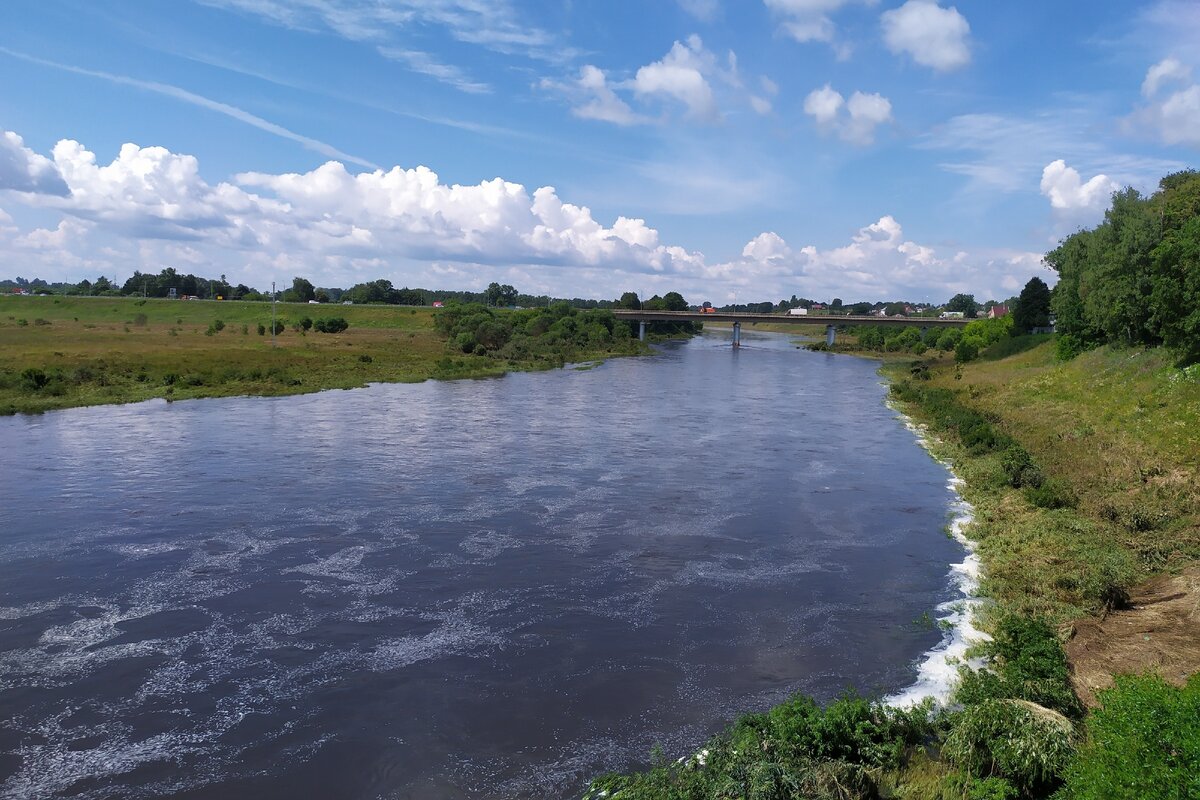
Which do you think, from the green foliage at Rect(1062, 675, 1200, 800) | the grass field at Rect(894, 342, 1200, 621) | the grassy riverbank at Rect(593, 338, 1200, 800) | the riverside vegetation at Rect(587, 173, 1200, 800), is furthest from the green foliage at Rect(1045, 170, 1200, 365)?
the green foliage at Rect(1062, 675, 1200, 800)

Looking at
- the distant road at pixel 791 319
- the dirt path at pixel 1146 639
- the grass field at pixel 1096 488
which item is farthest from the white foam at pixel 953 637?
the distant road at pixel 791 319

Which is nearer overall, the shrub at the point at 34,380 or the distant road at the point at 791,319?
the shrub at the point at 34,380

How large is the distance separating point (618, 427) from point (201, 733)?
115ft

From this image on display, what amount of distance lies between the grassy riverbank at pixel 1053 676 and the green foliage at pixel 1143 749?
2cm

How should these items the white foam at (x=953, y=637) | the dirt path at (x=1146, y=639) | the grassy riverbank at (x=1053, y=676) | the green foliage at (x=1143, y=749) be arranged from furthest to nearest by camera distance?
the white foam at (x=953, y=637) < the dirt path at (x=1146, y=639) < the grassy riverbank at (x=1053, y=676) < the green foliage at (x=1143, y=749)

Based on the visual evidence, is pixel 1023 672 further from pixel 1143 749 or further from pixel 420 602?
pixel 420 602

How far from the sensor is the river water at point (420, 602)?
13570 mm

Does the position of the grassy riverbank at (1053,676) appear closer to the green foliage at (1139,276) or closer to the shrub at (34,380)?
the green foliage at (1139,276)

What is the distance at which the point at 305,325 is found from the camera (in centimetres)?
11819

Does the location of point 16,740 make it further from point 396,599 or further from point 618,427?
point 618,427

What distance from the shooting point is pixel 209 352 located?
2997 inches

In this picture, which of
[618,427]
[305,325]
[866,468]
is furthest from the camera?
[305,325]

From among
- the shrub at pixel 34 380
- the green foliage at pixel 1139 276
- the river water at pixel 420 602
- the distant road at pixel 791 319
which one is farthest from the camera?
the distant road at pixel 791 319

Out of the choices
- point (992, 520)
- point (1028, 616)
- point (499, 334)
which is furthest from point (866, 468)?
point (499, 334)
